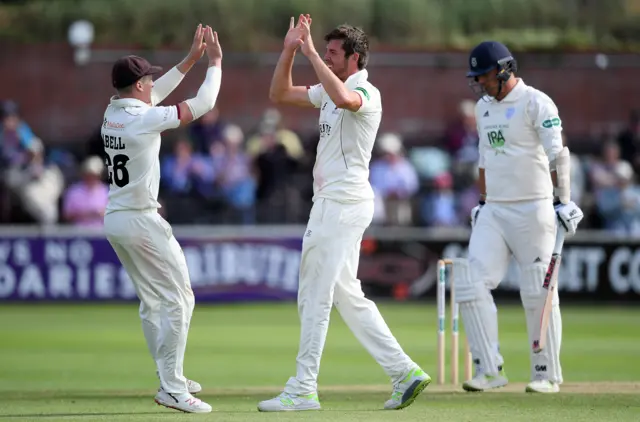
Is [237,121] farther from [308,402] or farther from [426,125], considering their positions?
[308,402]

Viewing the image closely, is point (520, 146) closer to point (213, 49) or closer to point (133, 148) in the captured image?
point (213, 49)

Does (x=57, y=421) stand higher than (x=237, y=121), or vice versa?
(x=237, y=121)

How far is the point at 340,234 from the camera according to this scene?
771cm

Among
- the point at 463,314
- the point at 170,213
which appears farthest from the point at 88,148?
the point at 463,314

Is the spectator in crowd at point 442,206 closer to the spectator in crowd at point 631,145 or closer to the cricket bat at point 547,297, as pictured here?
the spectator in crowd at point 631,145

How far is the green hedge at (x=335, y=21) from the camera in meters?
21.4

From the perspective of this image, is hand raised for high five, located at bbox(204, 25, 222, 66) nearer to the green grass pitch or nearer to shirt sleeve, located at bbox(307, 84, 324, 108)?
shirt sleeve, located at bbox(307, 84, 324, 108)

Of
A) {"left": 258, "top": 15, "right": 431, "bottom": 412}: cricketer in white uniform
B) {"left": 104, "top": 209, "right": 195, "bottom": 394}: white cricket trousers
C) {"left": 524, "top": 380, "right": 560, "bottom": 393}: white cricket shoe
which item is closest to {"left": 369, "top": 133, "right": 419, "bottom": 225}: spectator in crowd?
{"left": 524, "top": 380, "right": 560, "bottom": 393}: white cricket shoe

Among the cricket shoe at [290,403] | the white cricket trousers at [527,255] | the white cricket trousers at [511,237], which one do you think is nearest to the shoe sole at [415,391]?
the cricket shoe at [290,403]

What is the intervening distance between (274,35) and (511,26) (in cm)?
403

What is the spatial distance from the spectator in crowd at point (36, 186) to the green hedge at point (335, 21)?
12.6 ft

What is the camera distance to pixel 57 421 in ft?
24.0

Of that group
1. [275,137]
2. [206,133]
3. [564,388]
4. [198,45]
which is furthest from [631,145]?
[198,45]

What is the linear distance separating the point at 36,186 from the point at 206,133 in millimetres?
2446
